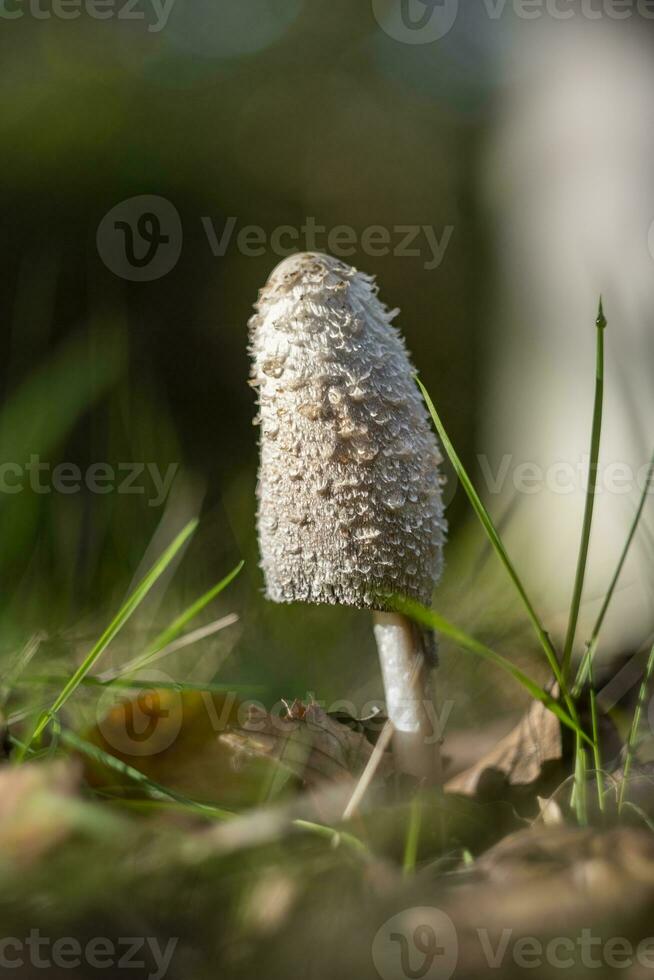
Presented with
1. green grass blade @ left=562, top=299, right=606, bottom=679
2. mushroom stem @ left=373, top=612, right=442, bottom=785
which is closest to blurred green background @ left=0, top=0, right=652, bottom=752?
mushroom stem @ left=373, top=612, right=442, bottom=785

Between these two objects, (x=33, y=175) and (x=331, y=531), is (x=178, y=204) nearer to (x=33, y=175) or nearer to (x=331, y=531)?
(x=33, y=175)

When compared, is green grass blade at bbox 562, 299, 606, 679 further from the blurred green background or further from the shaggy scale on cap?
the blurred green background

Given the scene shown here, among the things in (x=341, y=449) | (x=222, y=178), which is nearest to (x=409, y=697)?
(x=341, y=449)

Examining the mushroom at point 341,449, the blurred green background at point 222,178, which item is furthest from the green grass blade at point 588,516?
the blurred green background at point 222,178

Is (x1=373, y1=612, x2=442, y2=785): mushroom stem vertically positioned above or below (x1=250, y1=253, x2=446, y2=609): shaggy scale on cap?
below

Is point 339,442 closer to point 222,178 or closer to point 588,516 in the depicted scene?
point 588,516

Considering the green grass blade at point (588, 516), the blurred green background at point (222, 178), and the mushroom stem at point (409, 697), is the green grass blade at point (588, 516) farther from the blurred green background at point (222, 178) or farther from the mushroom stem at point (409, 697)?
the blurred green background at point (222, 178)
